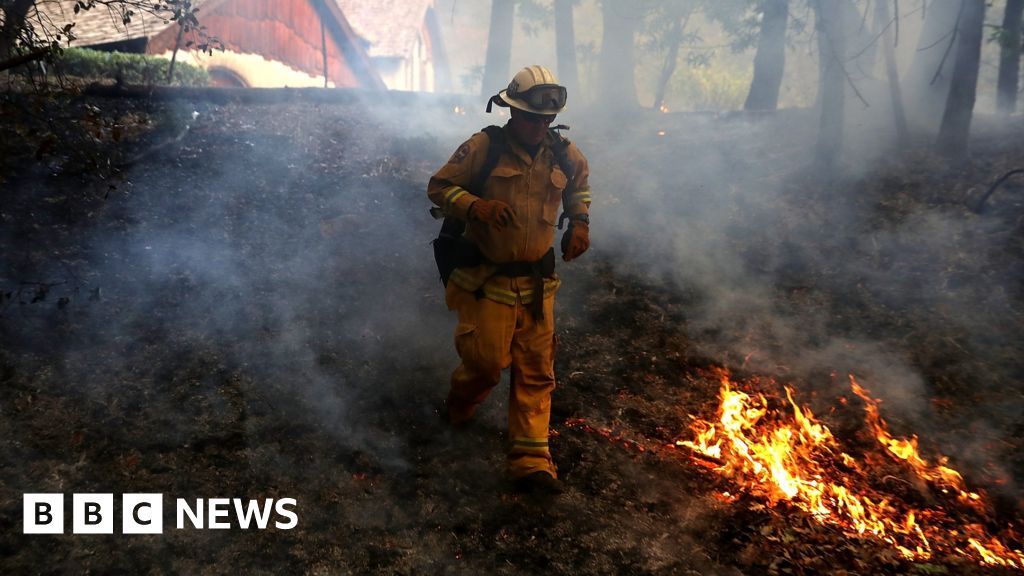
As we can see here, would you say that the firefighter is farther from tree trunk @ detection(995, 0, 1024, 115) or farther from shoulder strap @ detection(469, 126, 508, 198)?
tree trunk @ detection(995, 0, 1024, 115)

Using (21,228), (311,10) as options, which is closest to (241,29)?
(311,10)

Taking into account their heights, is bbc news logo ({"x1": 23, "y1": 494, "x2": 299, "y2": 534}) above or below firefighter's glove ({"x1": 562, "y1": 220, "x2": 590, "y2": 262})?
below

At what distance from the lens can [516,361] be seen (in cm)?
402

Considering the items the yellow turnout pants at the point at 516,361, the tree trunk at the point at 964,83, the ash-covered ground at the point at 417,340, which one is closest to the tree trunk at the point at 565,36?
the ash-covered ground at the point at 417,340

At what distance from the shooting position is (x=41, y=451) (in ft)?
12.2

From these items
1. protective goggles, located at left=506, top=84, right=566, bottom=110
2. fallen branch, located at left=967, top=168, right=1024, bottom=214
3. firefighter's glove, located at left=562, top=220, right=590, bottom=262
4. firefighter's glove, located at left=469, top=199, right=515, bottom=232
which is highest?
protective goggles, located at left=506, top=84, right=566, bottom=110

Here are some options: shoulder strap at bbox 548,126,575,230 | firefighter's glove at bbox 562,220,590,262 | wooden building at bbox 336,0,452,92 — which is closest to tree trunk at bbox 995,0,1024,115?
shoulder strap at bbox 548,126,575,230

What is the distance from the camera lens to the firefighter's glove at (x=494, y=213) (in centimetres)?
364

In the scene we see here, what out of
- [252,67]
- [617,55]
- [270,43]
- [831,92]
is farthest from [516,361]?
[270,43]

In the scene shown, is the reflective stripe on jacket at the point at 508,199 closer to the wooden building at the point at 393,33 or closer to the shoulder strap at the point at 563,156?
the shoulder strap at the point at 563,156

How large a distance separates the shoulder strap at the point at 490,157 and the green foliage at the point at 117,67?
740cm

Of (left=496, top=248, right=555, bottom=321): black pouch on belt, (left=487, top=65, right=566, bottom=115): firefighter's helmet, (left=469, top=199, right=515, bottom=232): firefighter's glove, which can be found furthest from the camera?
(left=496, top=248, right=555, bottom=321): black pouch on belt

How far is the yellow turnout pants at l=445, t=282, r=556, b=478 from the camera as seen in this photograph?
3887mm

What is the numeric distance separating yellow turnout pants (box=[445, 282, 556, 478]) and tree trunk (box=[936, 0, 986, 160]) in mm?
6587
